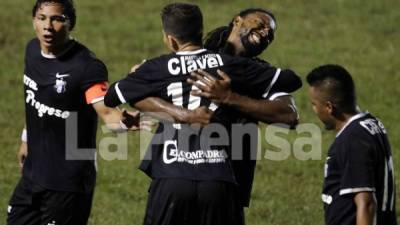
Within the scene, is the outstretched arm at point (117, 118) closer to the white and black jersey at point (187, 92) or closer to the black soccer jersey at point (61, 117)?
the black soccer jersey at point (61, 117)

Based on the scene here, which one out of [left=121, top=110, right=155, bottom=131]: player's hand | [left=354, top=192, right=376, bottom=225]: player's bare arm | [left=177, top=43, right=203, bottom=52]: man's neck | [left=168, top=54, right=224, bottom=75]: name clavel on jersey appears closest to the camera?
[left=354, top=192, right=376, bottom=225]: player's bare arm

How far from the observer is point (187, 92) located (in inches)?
367

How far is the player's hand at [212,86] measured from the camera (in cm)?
920

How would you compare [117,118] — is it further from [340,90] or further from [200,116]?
[340,90]

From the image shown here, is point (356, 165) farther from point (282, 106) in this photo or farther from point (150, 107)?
point (150, 107)

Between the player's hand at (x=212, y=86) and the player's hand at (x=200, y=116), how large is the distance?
10 cm

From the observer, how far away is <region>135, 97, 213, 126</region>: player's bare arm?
926cm

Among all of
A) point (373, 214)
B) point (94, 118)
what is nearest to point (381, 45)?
point (94, 118)

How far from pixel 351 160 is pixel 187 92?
4.37 ft

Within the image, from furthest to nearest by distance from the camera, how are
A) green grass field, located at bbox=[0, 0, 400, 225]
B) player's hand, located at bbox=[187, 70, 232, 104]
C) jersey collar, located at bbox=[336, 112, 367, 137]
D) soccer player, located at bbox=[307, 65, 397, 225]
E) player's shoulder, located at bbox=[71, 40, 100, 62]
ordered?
green grass field, located at bbox=[0, 0, 400, 225] < player's shoulder, located at bbox=[71, 40, 100, 62] < player's hand, located at bbox=[187, 70, 232, 104] < jersey collar, located at bbox=[336, 112, 367, 137] < soccer player, located at bbox=[307, 65, 397, 225]

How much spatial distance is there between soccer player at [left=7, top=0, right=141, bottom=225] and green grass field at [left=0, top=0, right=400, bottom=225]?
2.99 meters

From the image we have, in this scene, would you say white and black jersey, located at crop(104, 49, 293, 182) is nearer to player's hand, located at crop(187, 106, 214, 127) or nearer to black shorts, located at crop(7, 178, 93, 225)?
player's hand, located at crop(187, 106, 214, 127)

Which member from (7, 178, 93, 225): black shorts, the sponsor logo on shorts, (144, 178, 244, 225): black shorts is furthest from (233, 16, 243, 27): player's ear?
(7, 178, 93, 225): black shorts

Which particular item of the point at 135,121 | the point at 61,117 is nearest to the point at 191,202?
the point at 135,121
